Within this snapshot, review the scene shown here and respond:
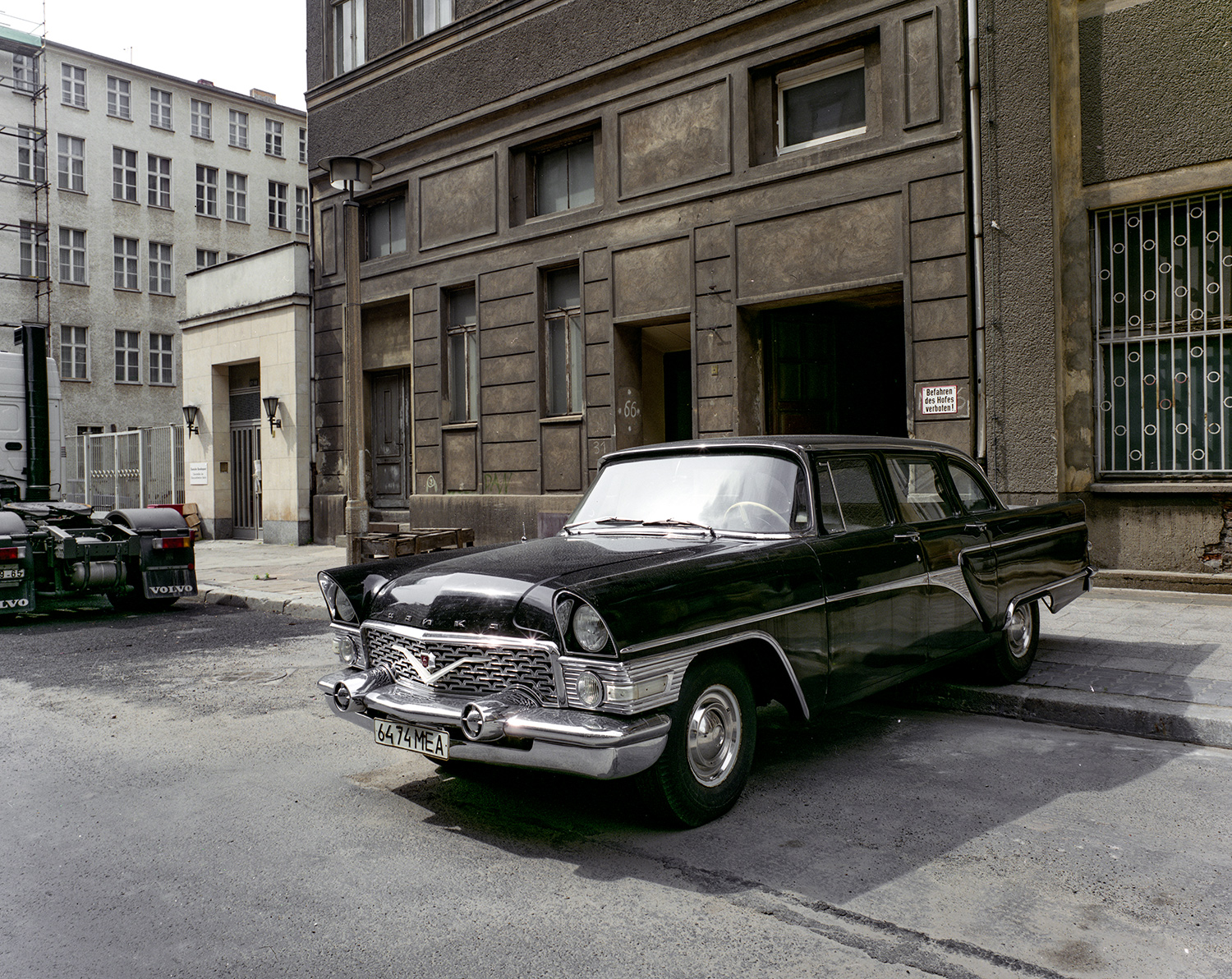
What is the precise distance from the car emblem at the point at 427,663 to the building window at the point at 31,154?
36.7 m

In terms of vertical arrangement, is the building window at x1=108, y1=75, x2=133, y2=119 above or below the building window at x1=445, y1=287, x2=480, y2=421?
above

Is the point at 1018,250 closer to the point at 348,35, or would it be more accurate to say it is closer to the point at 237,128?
the point at 348,35

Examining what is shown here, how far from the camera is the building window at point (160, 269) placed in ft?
120

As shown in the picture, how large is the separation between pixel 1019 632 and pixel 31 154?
37.7 meters

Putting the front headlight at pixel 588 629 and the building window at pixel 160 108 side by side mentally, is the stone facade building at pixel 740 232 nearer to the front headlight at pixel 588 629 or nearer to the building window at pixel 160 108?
the front headlight at pixel 588 629

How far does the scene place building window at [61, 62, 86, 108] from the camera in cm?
3441

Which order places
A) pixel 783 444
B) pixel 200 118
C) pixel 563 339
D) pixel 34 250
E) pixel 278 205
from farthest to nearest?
1. pixel 278 205
2. pixel 200 118
3. pixel 34 250
4. pixel 563 339
5. pixel 783 444

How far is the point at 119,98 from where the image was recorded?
3591 centimetres

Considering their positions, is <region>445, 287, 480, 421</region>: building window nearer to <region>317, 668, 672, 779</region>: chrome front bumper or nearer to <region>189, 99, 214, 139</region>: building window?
<region>317, 668, 672, 779</region>: chrome front bumper

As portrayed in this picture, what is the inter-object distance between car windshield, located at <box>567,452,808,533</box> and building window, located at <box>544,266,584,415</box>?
28.6 feet

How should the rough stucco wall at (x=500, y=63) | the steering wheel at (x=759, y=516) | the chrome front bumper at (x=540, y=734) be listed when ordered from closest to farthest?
the chrome front bumper at (x=540, y=734) → the steering wheel at (x=759, y=516) → the rough stucco wall at (x=500, y=63)

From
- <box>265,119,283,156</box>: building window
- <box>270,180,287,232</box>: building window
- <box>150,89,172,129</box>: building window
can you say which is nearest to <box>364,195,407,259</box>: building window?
<box>150,89,172,129</box>: building window

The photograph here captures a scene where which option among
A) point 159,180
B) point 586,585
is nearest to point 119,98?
point 159,180

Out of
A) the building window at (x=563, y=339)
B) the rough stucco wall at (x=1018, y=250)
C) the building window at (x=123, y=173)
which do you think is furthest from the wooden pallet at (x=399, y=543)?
the building window at (x=123, y=173)
